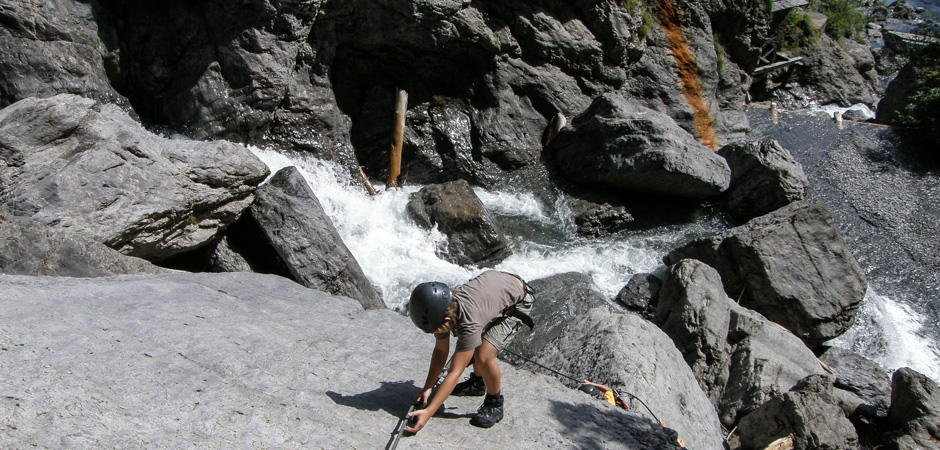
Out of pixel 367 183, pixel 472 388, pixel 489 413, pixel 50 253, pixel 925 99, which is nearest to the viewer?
pixel 489 413

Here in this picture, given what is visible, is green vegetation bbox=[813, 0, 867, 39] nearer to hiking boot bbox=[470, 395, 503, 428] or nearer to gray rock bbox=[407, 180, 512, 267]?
gray rock bbox=[407, 180, 512, 267]

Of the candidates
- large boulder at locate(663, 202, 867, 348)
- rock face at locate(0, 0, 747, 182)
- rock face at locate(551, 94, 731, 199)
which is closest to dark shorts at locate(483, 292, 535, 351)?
large boulder at locate(663, 202, 867, 348)

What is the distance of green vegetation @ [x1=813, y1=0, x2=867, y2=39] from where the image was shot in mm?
22641

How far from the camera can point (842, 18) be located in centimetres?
2303

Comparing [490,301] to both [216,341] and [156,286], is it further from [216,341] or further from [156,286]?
[156,286]

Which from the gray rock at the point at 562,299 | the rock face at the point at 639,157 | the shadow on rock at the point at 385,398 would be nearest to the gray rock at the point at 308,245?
the gray rock at the point at 562,299

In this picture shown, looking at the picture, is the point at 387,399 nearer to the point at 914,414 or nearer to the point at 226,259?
the point at 226,259

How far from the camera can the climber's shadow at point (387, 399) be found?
3.77 m

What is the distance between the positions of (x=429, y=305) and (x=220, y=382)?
1359 millimetres

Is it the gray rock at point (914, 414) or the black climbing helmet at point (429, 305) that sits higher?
the black climbing helmet at point (429, 305)

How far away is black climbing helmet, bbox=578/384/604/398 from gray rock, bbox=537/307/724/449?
0.18m

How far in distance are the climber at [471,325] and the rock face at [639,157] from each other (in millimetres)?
8008

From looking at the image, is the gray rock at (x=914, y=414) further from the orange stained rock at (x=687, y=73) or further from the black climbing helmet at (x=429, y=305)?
the orange stained rock at (x=687, y=73)

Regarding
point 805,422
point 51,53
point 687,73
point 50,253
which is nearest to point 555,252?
point 805,422
